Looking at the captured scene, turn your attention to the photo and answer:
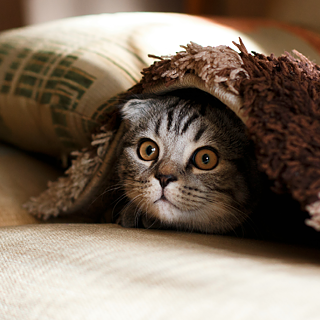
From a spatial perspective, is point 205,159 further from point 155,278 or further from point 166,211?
point 155,278

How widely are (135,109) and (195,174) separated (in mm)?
236

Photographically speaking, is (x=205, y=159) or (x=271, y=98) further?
(x=205, y=159)

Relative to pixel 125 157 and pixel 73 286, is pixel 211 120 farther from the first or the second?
pixel 73 286

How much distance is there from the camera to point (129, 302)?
0.42 metres

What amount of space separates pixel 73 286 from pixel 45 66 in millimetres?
771

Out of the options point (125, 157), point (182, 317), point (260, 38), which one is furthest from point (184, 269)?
point (260, 38)

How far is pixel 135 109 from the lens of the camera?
85 cm

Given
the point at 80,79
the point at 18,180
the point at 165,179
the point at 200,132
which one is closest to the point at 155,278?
the point at 165,179

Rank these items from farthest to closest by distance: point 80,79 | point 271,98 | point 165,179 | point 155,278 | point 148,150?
point 80,79
point 148,150
point 165,179
point 271,98
point 155,278

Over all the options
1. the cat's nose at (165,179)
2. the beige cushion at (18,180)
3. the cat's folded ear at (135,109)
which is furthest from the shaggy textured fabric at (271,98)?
the beige cushion at (18,180)

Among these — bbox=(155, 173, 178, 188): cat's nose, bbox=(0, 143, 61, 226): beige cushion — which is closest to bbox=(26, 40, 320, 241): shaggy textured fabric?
bbox=(155, 173, 178, 188): cat's nose

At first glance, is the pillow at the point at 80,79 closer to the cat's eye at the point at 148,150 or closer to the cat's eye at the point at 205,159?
the cat's eye at the point at 148,150

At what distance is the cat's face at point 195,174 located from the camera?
2.38 feet

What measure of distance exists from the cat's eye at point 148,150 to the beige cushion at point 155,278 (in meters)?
0.23
